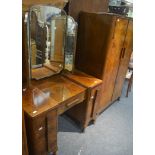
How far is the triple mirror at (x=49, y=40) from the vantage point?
1.56m

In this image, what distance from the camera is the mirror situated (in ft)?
5.97

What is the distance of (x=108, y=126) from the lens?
2.28 meters

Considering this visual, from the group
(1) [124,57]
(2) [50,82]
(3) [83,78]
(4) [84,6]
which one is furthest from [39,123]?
(1) [124,57]

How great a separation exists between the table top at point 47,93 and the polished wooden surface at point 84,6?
2.40 ft

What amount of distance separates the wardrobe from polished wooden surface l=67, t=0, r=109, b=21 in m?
0.07

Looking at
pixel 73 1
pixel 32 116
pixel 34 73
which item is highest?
pixel 73 1

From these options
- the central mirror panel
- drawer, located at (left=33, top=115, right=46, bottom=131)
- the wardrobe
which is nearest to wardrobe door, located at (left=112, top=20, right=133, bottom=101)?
the wardrobe

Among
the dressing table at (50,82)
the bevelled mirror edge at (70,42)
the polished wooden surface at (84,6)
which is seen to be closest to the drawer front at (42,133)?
the dressing table at (50,82)

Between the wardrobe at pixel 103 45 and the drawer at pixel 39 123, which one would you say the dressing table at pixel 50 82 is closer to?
the drawer at pixel 39 123
